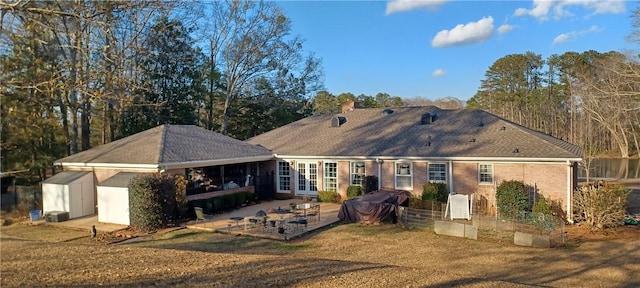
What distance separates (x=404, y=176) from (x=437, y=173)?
65.0 inches

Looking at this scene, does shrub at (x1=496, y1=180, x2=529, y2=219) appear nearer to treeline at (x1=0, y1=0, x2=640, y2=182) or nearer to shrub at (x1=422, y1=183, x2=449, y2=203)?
shrub at (x1=422, y1=183, x2=449, y2=203)

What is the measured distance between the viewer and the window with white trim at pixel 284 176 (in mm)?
25509

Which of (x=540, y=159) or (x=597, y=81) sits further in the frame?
(x=597, y=81)

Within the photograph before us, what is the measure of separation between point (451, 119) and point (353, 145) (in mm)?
6208

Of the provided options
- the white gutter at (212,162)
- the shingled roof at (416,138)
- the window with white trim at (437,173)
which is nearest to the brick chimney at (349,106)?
the shingled roof at (416,138)

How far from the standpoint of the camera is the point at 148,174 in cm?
1867

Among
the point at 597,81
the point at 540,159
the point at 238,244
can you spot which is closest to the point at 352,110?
the point at 540,159

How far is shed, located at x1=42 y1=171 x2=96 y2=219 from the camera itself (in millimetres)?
19938

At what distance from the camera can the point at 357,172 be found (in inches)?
934

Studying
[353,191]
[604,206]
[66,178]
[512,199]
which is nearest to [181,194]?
[66,178]

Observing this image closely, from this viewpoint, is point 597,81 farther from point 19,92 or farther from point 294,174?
point 19,92

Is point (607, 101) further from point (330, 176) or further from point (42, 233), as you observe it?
point (42, 233)

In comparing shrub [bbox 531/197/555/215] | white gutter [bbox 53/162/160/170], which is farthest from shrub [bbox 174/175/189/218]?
shrub [bbox 531/197/555/215]

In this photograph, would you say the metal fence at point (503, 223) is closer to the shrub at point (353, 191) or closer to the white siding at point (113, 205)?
the shrub at point (353, 191)
